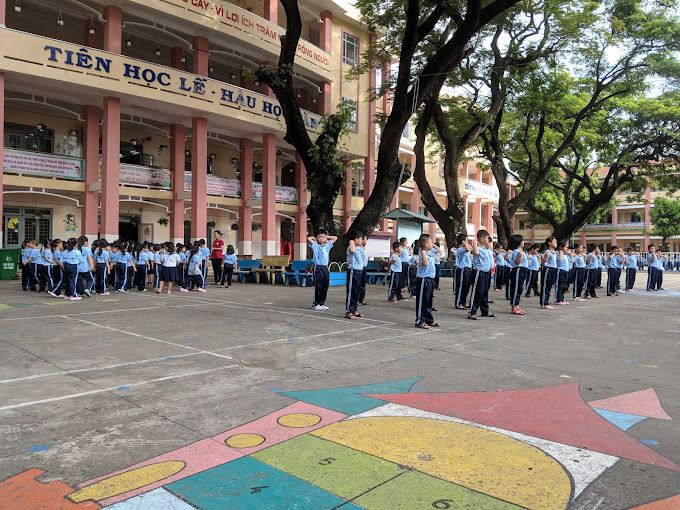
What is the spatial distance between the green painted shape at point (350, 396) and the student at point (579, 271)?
1217 centimetres

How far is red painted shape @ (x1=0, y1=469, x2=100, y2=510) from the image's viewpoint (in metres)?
2.84

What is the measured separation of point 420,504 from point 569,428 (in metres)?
1.83

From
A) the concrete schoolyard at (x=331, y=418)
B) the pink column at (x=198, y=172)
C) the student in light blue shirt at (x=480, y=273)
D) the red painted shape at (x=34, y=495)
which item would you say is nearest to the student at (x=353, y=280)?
the concrete schoolyard at (x=331, y=418)

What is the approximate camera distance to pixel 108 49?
57.7 ft

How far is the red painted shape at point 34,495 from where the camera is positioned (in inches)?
112

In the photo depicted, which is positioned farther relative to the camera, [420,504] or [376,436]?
A: [376,436]

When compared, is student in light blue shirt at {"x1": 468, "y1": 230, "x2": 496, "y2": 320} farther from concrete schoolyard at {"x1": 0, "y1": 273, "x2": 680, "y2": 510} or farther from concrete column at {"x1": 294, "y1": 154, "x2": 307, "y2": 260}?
concrete column at {"x1": 294, "y1": 154, "x2": 307, "y2": 260}

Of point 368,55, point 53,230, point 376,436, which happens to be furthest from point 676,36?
point 53,230

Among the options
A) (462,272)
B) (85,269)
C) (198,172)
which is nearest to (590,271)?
(462,272)

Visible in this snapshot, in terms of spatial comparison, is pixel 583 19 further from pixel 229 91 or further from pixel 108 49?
pixel 108 49

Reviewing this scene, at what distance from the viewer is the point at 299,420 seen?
13.7ft

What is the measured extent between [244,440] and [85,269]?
10643 millimetres

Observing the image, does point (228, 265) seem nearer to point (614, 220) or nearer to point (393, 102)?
point (393, 102)

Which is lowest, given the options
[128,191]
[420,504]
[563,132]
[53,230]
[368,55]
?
[420,504]
